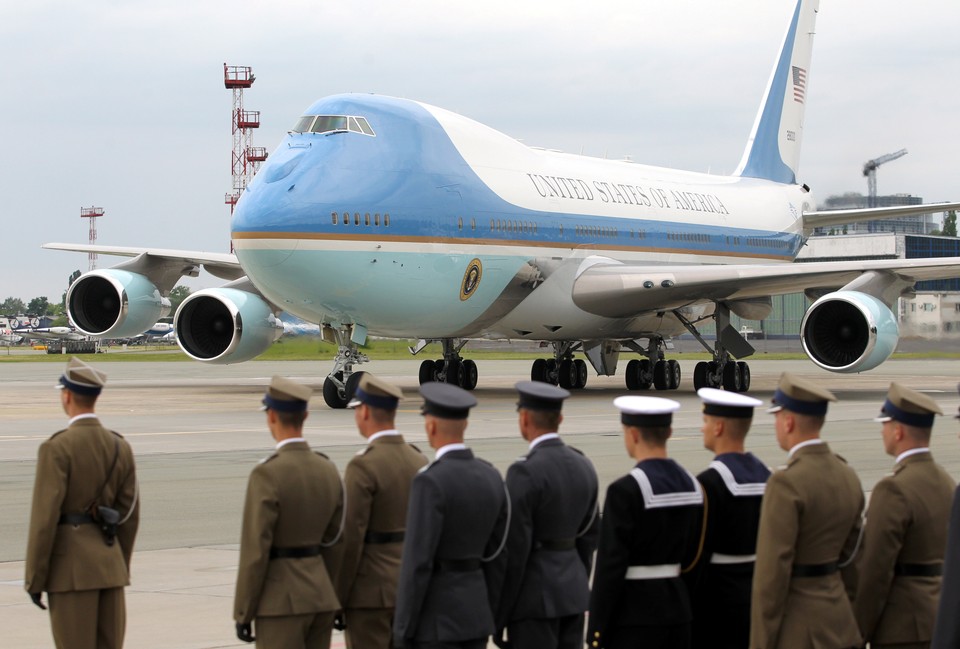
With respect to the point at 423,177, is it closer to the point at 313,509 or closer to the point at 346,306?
the point at 346,306

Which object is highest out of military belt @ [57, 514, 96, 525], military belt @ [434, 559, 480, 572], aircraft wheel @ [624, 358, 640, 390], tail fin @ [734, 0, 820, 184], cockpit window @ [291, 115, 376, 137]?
tail fin @ [734, 0, 820, 184]

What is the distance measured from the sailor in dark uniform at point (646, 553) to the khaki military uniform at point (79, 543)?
2366mm

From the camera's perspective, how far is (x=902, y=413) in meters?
5.83

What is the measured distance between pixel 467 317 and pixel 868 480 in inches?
474

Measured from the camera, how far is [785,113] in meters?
37.8

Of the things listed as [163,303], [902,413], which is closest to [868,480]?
[902,413]

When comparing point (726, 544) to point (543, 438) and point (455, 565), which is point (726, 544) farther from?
point (455, 565)

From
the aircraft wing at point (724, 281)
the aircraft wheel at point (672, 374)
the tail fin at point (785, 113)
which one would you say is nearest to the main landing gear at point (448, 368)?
the aircraft wing at point (724, 281)

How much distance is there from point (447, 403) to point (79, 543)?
2.01 meters

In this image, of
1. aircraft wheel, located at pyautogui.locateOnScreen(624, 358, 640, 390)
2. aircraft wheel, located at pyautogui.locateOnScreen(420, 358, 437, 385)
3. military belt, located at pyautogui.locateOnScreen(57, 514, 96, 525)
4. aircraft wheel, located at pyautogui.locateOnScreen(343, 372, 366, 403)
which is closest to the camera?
military belt, located at pyautogui.locateOnScreen(57, 514, 96, 525)

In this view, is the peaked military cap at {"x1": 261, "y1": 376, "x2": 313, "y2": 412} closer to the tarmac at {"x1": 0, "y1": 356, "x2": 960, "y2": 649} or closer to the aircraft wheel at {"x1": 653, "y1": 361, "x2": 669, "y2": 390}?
the tarmac at {"x1": 0, "y1": 356, "x2": 960, "y2": 649}

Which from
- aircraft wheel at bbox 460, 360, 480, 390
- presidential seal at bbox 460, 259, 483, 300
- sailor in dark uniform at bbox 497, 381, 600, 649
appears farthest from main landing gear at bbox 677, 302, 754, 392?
sailor in dark uniform at bbox 497, 381, 600, 649

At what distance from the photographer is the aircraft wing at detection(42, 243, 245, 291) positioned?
92.5 ft

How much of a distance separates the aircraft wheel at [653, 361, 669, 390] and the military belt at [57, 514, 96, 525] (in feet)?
80.2
